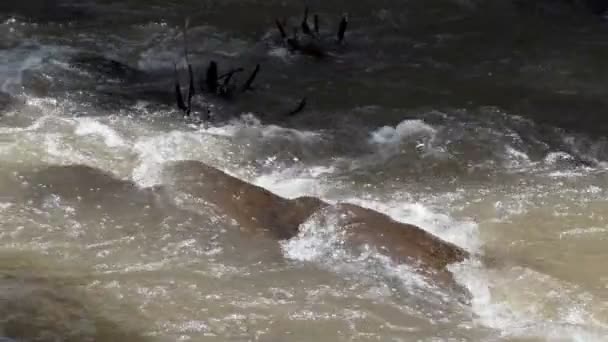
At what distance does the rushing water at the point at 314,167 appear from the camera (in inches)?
199

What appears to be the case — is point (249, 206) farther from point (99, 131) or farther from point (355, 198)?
point (99, 131)

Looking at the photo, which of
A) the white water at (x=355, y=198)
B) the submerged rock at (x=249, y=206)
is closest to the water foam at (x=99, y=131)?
the white water at (x=355, y=198)

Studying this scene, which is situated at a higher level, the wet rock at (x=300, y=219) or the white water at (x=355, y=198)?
the wet rock at (x=300, y=219)

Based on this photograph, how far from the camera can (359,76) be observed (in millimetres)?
8625

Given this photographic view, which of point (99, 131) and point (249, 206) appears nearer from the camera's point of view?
point (249, 206)

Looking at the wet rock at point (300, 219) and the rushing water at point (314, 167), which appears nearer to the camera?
the rushing water at point (314, 167)

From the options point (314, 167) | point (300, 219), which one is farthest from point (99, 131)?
point (300, 219)

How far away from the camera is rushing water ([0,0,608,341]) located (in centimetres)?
506

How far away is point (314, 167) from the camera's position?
6.99 m

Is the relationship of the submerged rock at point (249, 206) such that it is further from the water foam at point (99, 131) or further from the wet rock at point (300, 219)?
the water foam at point (99, 131)

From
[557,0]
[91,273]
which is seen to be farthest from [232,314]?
[557,0]

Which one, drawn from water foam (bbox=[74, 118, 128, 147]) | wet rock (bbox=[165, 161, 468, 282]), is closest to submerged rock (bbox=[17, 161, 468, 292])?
wet rock (bbox=[165, 161, 468, 282])

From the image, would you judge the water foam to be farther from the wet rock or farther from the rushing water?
the wet rock

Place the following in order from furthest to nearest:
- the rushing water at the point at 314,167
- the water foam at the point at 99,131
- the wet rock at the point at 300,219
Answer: the water foam at the point at 99,131 → the wet rock at the point at 300,219 → the rushing water at the point at 314,167
